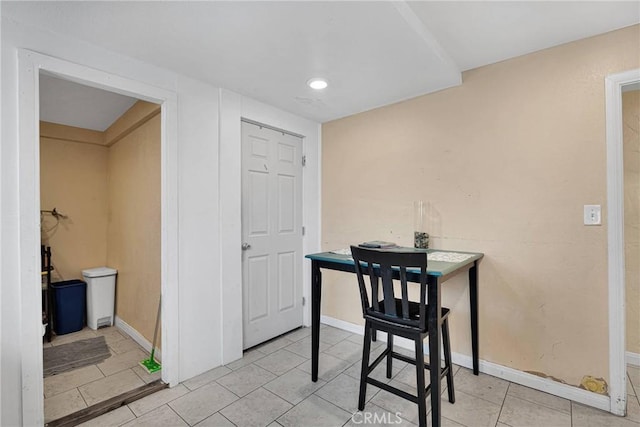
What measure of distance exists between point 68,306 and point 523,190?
4.31 metres

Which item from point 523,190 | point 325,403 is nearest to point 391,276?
point 325,403

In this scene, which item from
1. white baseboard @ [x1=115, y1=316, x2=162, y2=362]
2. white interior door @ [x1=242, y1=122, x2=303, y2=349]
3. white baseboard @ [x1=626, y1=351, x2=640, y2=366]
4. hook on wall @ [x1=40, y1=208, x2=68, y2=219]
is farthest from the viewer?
hook on wall @ [x1=40, y1=208, x2=68, y2=219]

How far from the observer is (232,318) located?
2488 millimetres

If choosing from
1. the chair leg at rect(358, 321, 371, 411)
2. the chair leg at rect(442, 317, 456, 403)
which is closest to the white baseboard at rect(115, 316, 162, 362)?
the chair leg at rect(358, 321, 371, 411)

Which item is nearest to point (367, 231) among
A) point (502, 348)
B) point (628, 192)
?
point (502, 348)

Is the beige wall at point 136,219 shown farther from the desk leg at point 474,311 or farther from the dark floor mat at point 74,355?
the desk leg at point 474,311

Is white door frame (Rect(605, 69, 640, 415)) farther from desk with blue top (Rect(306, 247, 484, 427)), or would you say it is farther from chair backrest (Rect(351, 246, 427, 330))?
chair backrest (Rect(351, 246, 427, 330))

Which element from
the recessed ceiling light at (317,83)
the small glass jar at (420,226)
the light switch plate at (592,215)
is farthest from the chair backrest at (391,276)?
the recessed ceiling light at (317,83)

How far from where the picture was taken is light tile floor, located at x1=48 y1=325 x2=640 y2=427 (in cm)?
174

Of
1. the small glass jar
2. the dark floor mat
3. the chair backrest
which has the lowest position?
the dark floor mat

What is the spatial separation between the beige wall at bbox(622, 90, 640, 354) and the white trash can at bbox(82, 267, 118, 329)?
4.75 m

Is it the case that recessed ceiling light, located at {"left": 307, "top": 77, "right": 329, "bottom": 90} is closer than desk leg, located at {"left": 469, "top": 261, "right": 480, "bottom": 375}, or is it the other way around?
desk leg, located at {"left": 469, "top": 261, "right": 480, "bottom": 375}

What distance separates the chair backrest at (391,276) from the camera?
1.54 m

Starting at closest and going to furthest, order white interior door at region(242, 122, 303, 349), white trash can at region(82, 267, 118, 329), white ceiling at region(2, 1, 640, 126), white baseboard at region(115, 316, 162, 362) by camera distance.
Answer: white ceiling at region(2, 1, 640, 126) < white baseboard at region(115, 316, 162, 362) < white interior door at region(242, 122, 303, 349) < white trash can at region(82, 267, 118, 329)
